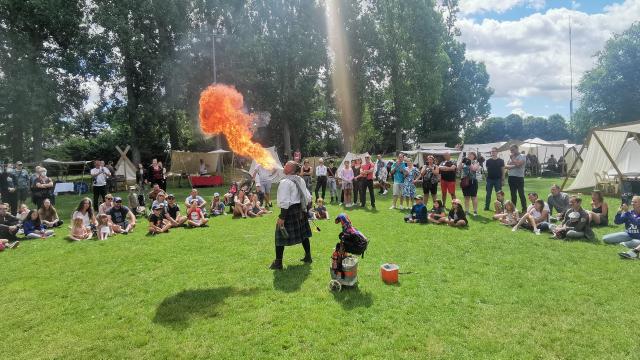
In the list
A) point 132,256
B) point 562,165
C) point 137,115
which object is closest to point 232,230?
point 132,256

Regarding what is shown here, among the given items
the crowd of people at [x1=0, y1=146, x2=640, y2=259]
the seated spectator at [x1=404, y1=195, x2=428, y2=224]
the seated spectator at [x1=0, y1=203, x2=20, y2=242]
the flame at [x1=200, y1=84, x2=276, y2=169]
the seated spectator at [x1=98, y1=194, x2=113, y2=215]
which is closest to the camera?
the flame at [x1=200, y1=84, x2=276, y2=169]

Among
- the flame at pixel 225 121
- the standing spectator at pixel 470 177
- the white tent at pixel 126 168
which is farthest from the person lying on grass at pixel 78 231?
the white tent at pixel 126 168

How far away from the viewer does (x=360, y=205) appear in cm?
1526

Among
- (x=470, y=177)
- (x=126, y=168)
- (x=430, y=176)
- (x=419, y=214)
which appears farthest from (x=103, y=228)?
(x=126, y=168)

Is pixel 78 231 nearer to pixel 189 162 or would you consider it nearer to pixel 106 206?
pixel 106 206

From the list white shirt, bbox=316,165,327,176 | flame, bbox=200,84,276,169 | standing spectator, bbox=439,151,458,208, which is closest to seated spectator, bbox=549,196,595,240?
standing spectator, bbox=439,151,458,208

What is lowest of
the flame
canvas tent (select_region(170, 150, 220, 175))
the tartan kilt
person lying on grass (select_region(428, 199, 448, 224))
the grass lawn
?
the grass lawn

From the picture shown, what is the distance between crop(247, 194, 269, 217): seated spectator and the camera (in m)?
13.6

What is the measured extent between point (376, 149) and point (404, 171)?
57.8 m

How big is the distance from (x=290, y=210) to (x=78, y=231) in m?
7.28

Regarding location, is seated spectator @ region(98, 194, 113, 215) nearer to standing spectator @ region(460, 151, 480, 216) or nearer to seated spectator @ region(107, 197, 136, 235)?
seated spectator @ region(107, 197, 136, 235)

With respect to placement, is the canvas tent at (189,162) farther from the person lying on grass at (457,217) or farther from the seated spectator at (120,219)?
the person lying on grass at (457,217)

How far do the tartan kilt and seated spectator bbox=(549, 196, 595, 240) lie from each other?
635 cm

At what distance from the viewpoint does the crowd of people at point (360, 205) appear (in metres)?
9.66
